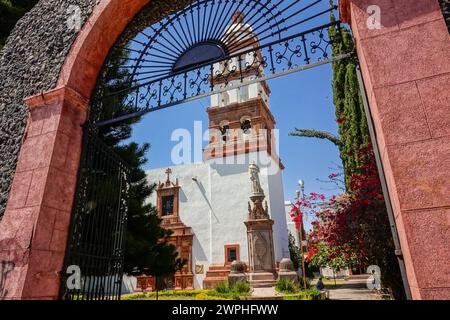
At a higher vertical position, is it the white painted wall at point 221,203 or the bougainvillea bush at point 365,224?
the white painted wall at point 221,203

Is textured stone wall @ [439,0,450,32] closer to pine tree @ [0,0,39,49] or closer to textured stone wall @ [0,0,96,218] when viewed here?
textured stone wall @ [0,0,96,218]

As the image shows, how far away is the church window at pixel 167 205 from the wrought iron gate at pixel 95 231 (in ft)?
48.9

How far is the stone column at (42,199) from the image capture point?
119 inches

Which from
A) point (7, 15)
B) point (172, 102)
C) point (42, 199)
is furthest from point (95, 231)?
point (7, 15)

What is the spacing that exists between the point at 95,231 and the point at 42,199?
101cm

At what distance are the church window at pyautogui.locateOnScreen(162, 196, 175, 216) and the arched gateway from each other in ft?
49.2

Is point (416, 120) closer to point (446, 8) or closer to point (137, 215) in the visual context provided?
point (446, 8)

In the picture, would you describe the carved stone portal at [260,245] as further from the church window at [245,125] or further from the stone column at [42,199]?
the stone column at [42,199]

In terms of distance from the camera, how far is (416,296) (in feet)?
6.39

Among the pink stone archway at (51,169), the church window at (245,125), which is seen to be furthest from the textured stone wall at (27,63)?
the church window at (245,125)

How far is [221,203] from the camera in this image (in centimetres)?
1812
